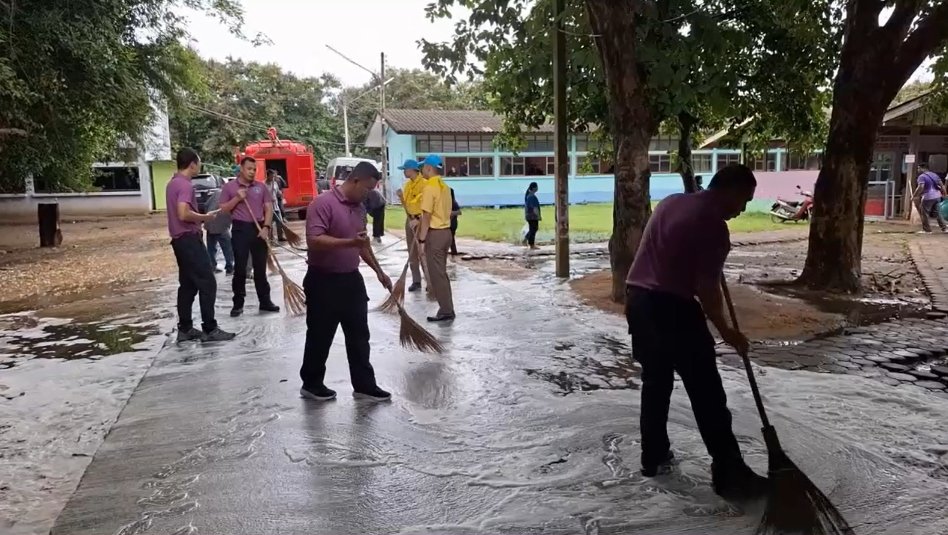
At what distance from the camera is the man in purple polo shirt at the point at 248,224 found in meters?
7.61

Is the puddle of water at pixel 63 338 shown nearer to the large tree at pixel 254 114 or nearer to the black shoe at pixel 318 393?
the black shoe at pixel 318 393

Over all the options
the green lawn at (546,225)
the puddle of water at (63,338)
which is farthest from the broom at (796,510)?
the green lawn at (546,225)

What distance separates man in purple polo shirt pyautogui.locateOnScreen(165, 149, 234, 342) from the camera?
6.15 m

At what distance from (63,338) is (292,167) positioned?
15.5m

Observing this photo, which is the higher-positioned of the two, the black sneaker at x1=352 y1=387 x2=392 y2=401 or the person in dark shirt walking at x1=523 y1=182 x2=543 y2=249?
the person in dark shirt walking at x1=523 y1=182 x2=543 y2=249

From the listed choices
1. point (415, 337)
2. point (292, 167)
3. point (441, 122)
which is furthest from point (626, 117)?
point (441, 122)

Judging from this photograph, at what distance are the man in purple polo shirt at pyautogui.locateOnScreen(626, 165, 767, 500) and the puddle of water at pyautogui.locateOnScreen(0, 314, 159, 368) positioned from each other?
15.8 feet

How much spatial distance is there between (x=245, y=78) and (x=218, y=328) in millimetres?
34458

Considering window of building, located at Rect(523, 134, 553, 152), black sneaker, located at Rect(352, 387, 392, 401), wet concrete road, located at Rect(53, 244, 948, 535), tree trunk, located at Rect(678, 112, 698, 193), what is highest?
window of building, located at Rect(523, 134, 553, 152)

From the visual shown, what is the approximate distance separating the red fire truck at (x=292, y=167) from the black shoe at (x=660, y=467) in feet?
62.7

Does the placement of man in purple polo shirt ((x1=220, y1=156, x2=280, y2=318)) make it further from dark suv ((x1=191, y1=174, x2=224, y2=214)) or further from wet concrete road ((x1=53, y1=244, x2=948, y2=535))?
dark suv ((x1=191, y1=174, x2=224, y2=214))

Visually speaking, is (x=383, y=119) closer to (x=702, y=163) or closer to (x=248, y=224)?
(x=702, y=163)

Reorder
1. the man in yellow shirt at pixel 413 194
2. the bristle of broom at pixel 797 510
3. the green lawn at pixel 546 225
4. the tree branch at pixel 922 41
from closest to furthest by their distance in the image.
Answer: the bristle of broom at pixel 797 510
the tree branch at pixel 922 41
the man in yellow shirt at pixel 413 194
the green lawn at pixel 546 225

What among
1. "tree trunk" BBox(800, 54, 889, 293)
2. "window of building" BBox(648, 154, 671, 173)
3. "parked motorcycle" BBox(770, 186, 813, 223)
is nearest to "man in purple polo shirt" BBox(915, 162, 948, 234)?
"parked motorcycle" BBox(770, 186, 813, 223)
